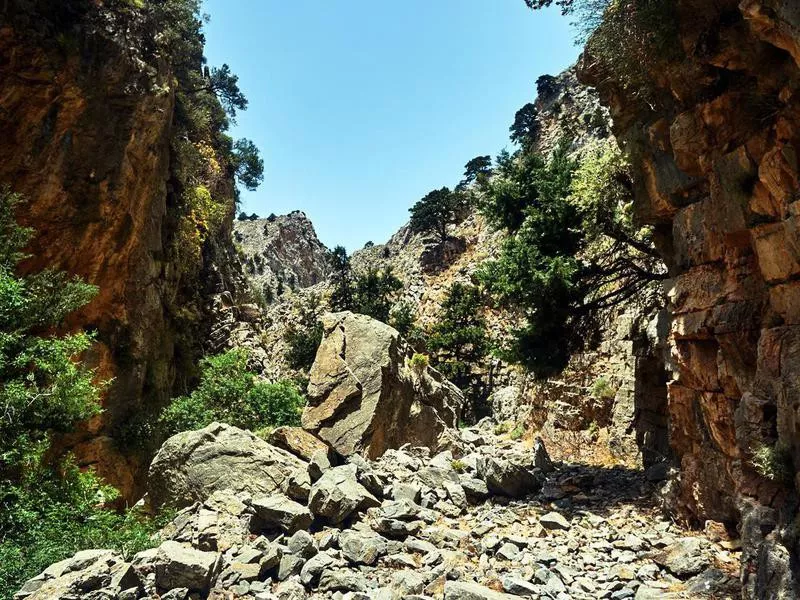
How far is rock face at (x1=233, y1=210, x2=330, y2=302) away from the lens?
241ft

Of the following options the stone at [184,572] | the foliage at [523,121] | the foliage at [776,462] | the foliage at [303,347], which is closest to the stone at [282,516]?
the stone at [184,572]

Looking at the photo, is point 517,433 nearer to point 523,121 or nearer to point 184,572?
point 184,572

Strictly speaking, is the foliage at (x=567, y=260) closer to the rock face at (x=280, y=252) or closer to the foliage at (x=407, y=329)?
the foliage at (x=407, y=329)

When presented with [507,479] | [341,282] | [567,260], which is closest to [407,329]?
[341,282]

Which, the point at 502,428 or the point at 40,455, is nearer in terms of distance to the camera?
the point at 40,455

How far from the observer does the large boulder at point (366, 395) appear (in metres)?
12.7

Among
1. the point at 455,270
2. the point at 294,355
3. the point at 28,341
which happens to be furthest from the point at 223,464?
the point at 455,270

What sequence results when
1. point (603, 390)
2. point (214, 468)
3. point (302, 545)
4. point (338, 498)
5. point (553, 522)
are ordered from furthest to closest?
point (603, 390) < point (214, 468) < point (553, 522) < point (338, 498) < point (302, 545)

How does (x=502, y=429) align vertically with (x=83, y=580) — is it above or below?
above

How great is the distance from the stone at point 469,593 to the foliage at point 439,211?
5628cm

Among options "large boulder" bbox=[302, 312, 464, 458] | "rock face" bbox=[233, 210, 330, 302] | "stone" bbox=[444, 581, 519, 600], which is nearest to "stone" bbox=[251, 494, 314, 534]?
"stone" bbox=[444, 581, 519, 600]

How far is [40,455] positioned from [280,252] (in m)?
70.9

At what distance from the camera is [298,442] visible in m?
12.1

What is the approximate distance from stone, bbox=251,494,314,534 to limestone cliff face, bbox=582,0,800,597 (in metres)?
6.51
